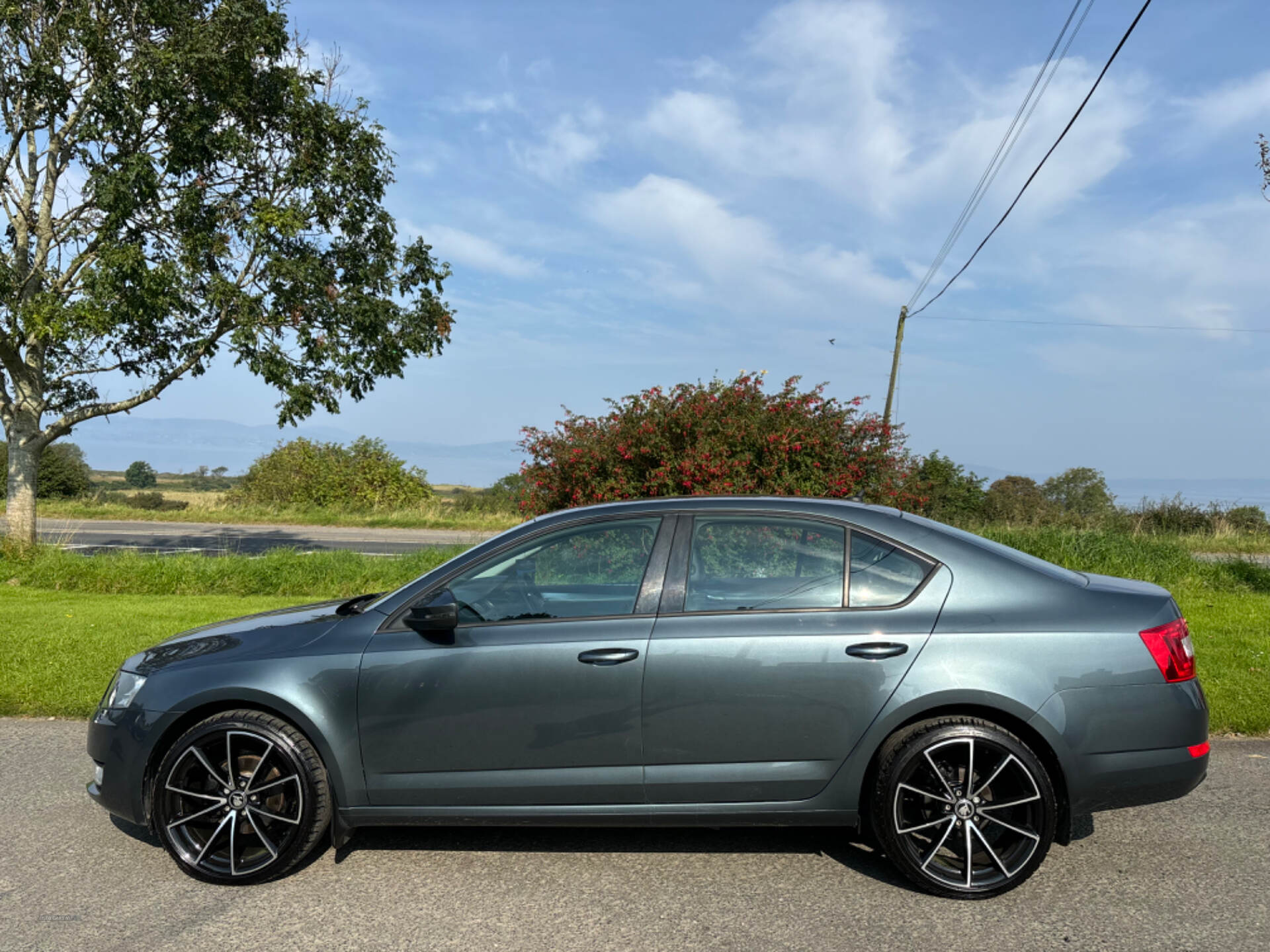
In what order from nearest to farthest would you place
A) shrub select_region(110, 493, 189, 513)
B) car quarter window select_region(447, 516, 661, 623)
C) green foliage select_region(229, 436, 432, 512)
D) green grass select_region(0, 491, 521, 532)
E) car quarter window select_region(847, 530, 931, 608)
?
1. car quarter window select_region(847, 530, 931, 608)
2. car quarter window select_region(447, 516, 661, 623)
3. green grass select_region(0, 491, 521, 532)
4. green foliage select_region(229, 436, 432, 512)
5. shrub select_region(110, 493, 189, 513)

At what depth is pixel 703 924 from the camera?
3.39m

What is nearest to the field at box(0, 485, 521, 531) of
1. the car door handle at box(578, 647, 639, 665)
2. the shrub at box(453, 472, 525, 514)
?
the shrub at box(453, 472, 525, 514)

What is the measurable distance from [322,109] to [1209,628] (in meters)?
14.2

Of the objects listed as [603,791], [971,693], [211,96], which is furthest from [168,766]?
[211,96]

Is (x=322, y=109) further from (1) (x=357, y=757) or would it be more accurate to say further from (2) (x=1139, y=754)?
(2) (x=1139, y=754)

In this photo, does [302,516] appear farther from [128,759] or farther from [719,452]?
[128,759]

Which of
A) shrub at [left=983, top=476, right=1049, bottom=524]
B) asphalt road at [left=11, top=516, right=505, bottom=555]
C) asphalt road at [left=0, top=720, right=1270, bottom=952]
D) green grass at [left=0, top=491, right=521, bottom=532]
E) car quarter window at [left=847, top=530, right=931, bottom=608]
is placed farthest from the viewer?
green grass at [left=0, top=491, right=521, bottom=532]

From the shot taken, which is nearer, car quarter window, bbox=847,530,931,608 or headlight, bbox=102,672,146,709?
car quarter window, bbox=847,530,931,608

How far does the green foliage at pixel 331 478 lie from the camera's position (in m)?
32.1

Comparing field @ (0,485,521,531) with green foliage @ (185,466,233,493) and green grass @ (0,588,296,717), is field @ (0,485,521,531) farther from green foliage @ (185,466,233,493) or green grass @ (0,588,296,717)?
green foliage @ (185,466,233,493)

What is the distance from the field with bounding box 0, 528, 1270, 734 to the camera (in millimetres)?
6781

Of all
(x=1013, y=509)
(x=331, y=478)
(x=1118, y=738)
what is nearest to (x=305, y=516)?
(x=331, y=478)

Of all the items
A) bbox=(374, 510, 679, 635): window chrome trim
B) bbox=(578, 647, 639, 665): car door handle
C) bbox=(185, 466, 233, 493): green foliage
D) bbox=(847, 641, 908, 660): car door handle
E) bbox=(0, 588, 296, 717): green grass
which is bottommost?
bbox=(0, 588, 296, 717): green grass

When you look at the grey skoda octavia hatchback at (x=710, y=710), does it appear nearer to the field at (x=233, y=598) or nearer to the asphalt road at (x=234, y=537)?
the field at (x=233, y=598)
